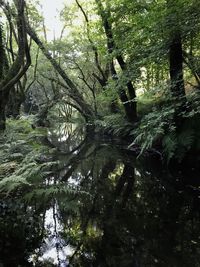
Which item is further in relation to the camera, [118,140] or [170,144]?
[118,140]

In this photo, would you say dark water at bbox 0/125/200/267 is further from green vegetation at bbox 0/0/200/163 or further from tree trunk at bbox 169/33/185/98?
tree trunk at bbox 169/33/185/98

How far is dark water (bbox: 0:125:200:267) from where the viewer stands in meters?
4.30

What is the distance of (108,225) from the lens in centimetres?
544

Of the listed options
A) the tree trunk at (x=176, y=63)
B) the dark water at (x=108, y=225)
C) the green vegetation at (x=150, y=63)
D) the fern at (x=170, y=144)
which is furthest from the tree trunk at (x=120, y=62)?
the dark water at (x=108, y=225)

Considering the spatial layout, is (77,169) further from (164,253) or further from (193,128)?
(164,253)

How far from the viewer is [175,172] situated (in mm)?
8594

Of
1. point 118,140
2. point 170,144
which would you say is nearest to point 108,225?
point 170,144

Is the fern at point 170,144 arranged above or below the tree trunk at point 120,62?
below

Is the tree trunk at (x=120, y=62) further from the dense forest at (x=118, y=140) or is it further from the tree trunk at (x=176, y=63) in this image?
the tree trunk at (x=176, y=63)

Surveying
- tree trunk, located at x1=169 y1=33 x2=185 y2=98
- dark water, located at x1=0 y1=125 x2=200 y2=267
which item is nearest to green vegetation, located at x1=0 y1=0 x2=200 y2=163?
tree trunk, located at x1=169 y1=33 x2=185 y2=98

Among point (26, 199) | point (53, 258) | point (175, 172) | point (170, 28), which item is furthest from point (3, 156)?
point (170, 28)

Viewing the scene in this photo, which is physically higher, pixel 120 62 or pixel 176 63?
pixel 120 62

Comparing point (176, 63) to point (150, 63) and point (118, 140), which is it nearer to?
point (150, 63)

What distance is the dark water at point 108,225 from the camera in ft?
14.1
